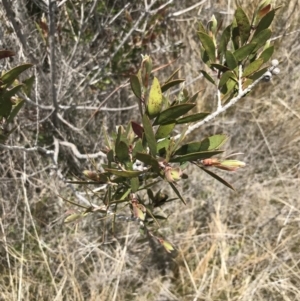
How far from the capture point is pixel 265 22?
82 centimetres

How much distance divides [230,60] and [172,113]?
0.17m

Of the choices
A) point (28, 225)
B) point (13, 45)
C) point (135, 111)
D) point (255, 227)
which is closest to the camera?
point (13, 45)

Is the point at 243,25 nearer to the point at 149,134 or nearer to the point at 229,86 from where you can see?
the point at 229,86

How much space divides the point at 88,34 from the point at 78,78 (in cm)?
18

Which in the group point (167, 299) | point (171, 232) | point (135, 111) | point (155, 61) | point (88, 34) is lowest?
point (167, 299)

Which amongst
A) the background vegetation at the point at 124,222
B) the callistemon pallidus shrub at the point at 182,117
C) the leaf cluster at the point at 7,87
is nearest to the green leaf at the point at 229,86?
the callistemon pallidus shrub at the point at 182,117

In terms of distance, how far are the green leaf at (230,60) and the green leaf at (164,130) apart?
0.17 m

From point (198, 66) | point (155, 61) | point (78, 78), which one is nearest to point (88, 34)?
point (78, 78)

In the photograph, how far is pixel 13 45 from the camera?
1.36 metres

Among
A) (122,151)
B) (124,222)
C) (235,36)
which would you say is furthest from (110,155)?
(124,222)

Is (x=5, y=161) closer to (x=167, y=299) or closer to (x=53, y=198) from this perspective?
(x=53, y=198)

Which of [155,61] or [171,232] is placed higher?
[155,61]

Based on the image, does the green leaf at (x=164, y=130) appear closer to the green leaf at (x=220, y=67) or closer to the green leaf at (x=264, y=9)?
the green leaf at (x=220, y=67)

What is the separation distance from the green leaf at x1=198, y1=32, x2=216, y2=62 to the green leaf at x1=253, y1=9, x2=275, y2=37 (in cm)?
8
